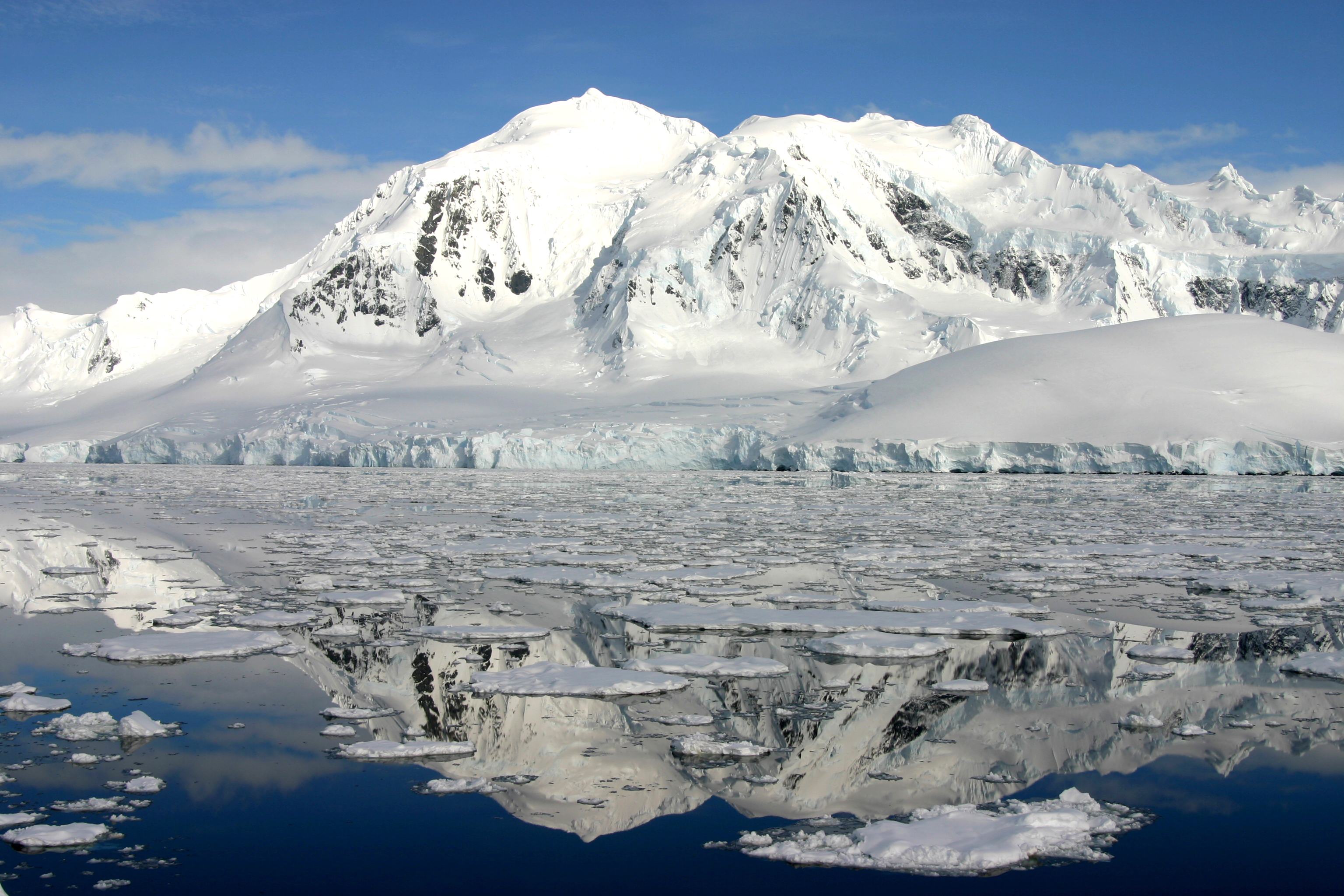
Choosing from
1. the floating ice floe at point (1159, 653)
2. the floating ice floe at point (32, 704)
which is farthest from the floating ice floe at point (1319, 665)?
the floating ice floe at point (32, 704)

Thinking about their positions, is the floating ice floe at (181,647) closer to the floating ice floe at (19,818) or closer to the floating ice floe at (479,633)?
the floating ice floe at (479,633)

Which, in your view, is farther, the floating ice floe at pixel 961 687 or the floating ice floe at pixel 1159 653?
the floating ice floe at pixel 1159 653

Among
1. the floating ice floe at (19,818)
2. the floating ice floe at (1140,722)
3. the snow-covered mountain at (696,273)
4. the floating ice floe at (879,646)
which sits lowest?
the floating ice floe at (1140,722)

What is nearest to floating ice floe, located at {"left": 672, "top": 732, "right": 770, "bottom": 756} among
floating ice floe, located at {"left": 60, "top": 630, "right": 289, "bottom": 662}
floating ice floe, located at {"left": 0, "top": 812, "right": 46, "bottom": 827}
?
floating ice floe, located at {"left": 0, "top": 812, "right": 46, "bottom": 827}

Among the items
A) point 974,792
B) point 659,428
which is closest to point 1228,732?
point 974,792

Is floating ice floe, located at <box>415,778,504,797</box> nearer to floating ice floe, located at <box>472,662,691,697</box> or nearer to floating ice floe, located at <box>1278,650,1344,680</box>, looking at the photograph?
floating ice floe, located at <box>472,662,691,697</box>

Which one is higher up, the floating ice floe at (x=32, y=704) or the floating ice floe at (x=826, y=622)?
the floating ice floe at (x=32, y=704)

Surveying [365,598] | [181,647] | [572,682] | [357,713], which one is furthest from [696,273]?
[357,713]
